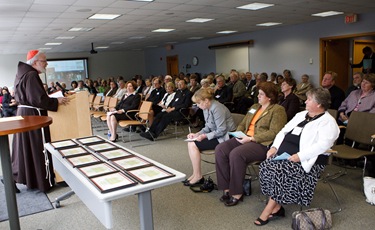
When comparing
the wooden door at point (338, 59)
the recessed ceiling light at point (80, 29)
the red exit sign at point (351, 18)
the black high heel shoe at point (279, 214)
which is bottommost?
the black high heel shoe at point (279, 214)

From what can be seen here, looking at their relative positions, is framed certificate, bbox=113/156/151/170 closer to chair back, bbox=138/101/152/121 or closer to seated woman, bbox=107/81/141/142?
chair back, bbox=138/101/152/121

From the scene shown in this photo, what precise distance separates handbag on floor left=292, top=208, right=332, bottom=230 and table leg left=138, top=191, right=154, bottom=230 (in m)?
1.38

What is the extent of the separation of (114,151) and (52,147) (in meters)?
0.61

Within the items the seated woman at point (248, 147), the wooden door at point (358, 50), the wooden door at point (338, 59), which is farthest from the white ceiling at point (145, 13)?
the seated woman at point (248, 147)

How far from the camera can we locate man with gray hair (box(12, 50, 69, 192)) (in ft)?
11.7

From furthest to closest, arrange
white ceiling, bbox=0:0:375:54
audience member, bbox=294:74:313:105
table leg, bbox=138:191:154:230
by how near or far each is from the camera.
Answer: audience member, bbox=294:74:313:105, white ceiling, bbox=0:0:375:54, table leg, bbox=138:191:154:230

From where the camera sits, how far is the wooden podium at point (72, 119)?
12.5ft

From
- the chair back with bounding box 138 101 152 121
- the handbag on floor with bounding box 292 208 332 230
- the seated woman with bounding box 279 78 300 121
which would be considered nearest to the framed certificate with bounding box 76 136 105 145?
the handbag on floor with bounding box 292 208 332 230

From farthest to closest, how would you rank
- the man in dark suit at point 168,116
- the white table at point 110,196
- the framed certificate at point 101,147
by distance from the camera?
the man in dark suit at point 168,116
the framed certificate at point 101,147
the white table at point 110,196

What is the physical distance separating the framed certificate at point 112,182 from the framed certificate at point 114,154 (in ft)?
1.28

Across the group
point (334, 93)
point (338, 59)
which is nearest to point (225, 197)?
point (334, 93)

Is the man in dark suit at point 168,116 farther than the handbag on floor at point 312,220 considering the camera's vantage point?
Yes

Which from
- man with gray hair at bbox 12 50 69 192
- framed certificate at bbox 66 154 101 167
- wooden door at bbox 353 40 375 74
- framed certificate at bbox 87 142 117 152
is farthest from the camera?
wooden door at bbox 353 40 375 74

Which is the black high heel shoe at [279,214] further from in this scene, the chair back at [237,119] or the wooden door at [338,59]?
the wooden door at [338,59]
